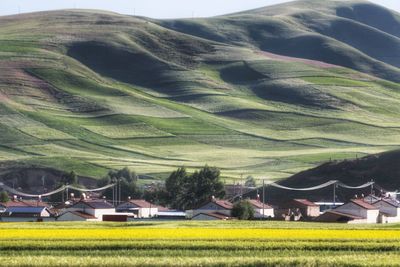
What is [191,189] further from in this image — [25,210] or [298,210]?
[25,210]

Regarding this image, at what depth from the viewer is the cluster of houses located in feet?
316

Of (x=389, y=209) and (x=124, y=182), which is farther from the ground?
(x=389, y=209)

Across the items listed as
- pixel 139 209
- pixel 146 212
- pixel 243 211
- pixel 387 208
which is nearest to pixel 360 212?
pixel 387 208

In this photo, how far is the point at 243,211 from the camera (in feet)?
313

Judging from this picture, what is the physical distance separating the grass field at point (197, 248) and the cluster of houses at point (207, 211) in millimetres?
35611

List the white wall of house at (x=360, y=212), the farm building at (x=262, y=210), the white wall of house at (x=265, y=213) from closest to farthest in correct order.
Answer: the white wall of house at (x=360, y=212) → the white wall of house at (x=265, y=213) → the farm building at (x=262, y=210)

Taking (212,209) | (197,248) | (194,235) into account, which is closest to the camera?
(197,248)

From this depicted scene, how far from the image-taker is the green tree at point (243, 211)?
95.1 m

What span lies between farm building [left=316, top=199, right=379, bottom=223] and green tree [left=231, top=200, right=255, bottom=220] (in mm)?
5582

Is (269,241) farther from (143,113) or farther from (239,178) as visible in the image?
(143,113)

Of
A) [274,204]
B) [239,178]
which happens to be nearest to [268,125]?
[239,178]

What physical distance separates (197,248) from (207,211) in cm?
5527

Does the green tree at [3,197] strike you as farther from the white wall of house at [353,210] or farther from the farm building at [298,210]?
the white wall of house at [353,210]

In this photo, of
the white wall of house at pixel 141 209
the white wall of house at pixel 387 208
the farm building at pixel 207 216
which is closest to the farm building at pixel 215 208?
the farm building at pixel 207 216
